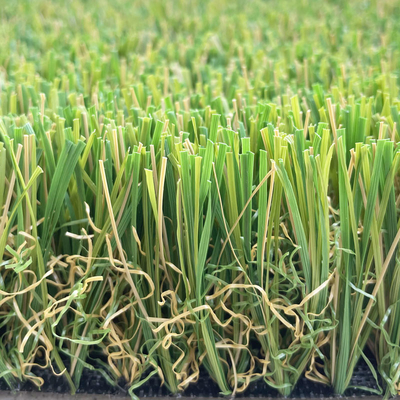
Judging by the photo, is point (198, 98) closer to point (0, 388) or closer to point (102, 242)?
point (102, 242)

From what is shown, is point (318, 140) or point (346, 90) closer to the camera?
point (318, 140)

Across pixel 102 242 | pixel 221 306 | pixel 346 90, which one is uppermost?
pixel 346 90

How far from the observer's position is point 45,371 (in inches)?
35.2

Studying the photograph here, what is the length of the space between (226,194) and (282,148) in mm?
117

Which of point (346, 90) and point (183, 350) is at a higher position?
point (346, 90)

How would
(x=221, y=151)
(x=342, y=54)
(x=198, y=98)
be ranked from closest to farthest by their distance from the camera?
(x=221, y=151), (x=198, y=98), (x=342, y=54)

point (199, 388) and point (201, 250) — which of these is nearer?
point (201, 250)

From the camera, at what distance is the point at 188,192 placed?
76cm

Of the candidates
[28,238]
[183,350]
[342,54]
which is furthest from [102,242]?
[342,54]

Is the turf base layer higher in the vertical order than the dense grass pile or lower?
lower

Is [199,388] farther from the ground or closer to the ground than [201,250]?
closer to the ground

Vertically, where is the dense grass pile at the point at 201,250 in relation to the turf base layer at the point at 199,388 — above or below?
above

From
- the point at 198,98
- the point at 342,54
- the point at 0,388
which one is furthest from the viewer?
the point at 342,54

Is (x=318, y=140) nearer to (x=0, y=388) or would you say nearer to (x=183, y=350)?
(x=183, y=350)
